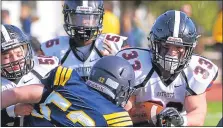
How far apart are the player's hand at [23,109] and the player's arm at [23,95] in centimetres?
18

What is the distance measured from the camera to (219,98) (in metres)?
10.8

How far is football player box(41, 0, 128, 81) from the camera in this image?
204 inches

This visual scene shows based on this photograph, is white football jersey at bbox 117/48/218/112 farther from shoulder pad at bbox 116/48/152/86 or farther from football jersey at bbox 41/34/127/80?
football jersey at bbox 41/34/127/80

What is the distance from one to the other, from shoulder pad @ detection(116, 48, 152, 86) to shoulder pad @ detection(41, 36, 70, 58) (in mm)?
856

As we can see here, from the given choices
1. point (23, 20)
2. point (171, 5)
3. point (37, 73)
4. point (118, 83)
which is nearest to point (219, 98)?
point (23, 20)

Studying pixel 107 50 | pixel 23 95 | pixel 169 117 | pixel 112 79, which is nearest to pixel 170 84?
pixel 169 117

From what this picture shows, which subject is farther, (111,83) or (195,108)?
(195,108)

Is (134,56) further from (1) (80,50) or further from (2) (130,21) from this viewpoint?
(2) (130,21)

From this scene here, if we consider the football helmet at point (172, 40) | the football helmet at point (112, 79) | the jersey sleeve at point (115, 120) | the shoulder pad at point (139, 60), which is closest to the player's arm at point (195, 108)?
the football helmet at point (172, 40)

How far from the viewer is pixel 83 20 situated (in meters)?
5.19

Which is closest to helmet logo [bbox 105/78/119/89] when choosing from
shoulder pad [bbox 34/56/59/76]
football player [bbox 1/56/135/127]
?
football player [bbox 1/56/135/127]

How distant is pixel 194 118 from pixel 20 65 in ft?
4.17

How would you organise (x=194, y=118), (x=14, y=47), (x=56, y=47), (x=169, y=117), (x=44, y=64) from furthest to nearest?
(x=56, y=47) < (x=44, y=64) < (x=194, y=118) < (x=14, y=47) < (x=169, y=117)

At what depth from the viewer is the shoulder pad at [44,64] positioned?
4578 mm
